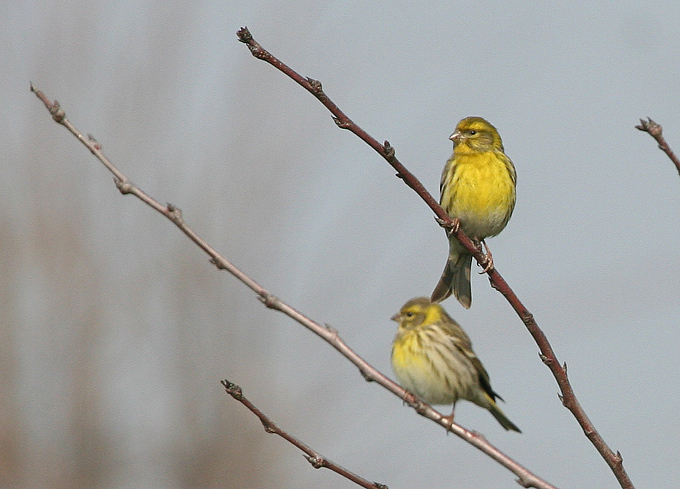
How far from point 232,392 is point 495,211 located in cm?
324

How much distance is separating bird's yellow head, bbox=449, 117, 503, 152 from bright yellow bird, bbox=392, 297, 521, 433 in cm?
130

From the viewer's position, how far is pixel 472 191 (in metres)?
5.86

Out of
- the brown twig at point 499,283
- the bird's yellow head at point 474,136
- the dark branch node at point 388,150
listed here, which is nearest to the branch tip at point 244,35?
the brown twig at point 499,283

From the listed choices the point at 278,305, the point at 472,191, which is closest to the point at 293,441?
the point at 278,305

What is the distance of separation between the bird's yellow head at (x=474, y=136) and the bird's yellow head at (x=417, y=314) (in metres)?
1.10

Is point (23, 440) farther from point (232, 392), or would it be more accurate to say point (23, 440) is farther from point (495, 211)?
point (232, 392)

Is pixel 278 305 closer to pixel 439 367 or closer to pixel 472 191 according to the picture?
pixel 439 367

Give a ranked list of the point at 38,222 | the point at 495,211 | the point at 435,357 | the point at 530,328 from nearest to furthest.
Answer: the point at 530,328 < the point at 435,357 < the point at 495,211 < the point at 38,222

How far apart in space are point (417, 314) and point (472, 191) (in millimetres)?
897

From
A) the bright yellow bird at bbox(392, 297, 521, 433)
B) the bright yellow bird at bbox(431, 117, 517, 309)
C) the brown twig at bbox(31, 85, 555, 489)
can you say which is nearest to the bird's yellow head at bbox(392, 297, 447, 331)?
the bright yellow bird at bbox(392, 297, 521, 433)

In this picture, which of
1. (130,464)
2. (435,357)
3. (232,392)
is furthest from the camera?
(130,464)

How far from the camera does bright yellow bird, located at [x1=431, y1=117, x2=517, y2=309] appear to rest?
19.2ft

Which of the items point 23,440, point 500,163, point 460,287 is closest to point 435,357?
point 460,287

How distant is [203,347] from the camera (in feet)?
26.8
